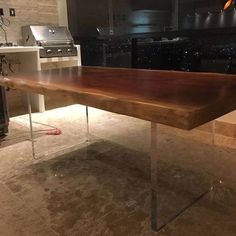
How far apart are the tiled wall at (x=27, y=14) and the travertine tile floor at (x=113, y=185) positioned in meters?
1.76

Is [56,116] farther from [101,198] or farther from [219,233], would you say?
[219,233]

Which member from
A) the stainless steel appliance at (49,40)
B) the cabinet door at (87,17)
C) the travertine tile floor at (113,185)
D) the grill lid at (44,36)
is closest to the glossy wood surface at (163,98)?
the travertine tile floor at (113,185)

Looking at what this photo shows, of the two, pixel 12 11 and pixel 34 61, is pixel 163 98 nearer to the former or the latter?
pixel 34 61

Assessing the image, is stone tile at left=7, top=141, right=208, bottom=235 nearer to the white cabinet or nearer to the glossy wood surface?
the glossy wood surface

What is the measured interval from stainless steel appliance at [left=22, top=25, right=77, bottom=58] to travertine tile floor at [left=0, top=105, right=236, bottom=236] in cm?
136

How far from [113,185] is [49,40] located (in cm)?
259

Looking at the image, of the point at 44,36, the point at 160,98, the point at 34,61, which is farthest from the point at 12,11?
the point at 160,98

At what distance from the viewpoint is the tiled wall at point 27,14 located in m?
3.74

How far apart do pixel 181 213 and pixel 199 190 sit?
0.85ft

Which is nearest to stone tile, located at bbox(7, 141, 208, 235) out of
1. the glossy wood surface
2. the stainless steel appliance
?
the glossy wood surface

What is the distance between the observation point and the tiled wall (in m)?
3.74

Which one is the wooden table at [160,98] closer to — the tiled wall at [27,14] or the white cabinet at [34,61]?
the white cabinet at [34,61]

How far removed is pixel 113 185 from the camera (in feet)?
5.58

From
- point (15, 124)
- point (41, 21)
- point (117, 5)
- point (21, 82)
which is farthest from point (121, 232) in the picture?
point (41, 21)
